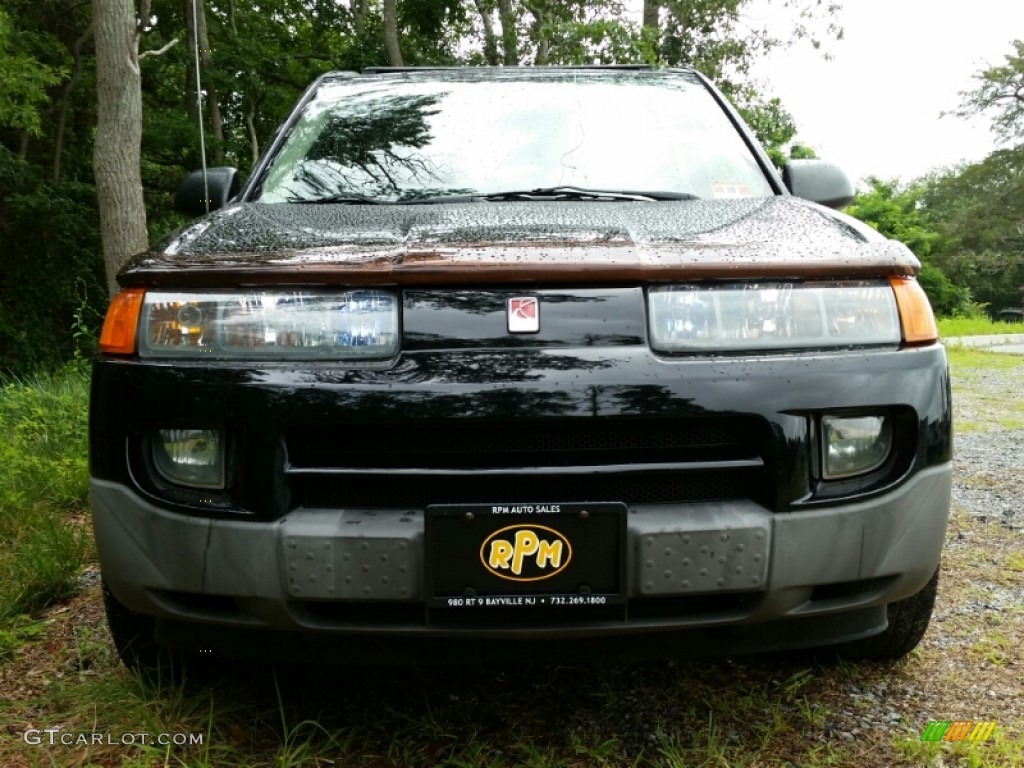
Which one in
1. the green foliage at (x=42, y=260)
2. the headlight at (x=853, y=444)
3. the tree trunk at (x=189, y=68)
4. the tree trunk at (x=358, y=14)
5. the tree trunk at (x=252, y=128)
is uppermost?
the tree trunk at (x=358, y=14)

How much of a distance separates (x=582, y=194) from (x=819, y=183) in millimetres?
830

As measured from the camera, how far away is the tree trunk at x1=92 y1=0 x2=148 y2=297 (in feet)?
23.2

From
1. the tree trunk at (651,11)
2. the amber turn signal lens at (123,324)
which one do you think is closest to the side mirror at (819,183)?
the amber turn signal lens at (123,324)

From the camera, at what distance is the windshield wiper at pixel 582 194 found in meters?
2.26

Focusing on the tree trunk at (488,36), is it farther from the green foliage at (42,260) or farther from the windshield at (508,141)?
the windshield at (508,141)

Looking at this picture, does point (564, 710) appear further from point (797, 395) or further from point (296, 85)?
point (296, 85)

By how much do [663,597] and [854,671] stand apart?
35.4 inches

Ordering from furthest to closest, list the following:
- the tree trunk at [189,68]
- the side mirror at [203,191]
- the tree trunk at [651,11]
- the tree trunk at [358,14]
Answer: the tree trunk at [358,14] → the tree trunk at [651,11] → the tree trunk at [189,68] → the side mirror at [203,191]

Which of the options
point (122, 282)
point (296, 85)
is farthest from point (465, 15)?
point (122, 282)

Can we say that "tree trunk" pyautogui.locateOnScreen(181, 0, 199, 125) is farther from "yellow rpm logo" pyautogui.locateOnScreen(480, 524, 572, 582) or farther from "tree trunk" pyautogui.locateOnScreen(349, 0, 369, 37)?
"yellow rpm logo" pyautogui.locateOnScreen(480, 524, 572, 582)

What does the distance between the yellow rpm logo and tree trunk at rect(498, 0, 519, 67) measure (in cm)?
1544

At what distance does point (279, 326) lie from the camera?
1.54 m

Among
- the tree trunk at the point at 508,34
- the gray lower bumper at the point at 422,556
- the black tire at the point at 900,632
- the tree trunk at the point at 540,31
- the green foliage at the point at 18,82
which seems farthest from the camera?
the tree trunk at the point at 508,34

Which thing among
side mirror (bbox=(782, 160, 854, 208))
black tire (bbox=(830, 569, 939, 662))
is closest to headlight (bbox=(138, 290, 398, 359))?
black tire (bbox=(830, 569, 939, 662))
